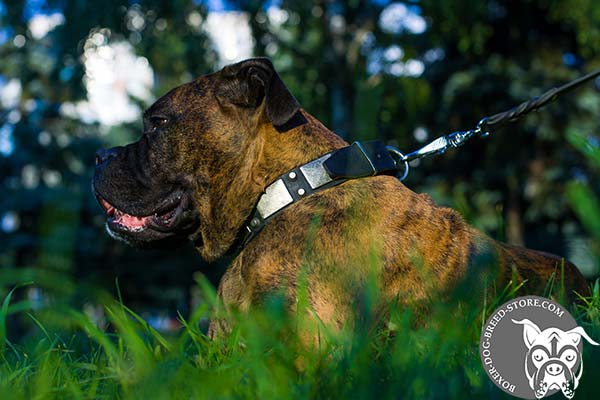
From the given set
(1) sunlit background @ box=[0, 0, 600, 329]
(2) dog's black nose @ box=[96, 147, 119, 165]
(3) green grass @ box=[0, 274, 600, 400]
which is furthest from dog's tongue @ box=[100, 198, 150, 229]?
(1) sunlit background @ box=[0, 0, 600, 329]

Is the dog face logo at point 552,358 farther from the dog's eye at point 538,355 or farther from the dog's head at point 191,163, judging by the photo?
the dog's head at point 191,163

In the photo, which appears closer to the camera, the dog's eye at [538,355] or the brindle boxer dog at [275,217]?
the dog's eye at [538,355]

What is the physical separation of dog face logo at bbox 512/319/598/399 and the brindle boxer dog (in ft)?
2.55

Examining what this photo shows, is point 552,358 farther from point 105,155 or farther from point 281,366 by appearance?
point 105,155

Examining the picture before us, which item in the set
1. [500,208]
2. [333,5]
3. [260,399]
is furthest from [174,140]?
[333,5]

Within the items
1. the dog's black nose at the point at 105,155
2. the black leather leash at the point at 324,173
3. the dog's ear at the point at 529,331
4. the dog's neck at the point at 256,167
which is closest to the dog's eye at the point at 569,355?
the dog's ear at the point at 529,331

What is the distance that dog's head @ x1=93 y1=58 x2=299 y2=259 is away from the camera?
4.02 meters

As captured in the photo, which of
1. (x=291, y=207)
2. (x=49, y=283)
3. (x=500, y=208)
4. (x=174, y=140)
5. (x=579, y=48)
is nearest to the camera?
(x=49, y=283)

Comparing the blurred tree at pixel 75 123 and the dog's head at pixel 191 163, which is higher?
the dog's head at pixel 191 163

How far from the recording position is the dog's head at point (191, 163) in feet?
13.2

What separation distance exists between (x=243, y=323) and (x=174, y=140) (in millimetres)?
2168

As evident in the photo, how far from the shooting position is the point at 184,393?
2.04 metres

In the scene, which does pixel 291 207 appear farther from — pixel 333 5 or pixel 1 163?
pixel 1 163

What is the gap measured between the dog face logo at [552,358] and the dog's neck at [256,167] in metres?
1.77
